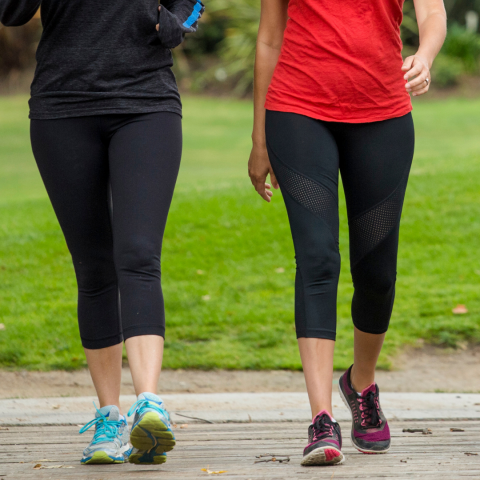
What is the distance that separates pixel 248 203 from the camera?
826 cm

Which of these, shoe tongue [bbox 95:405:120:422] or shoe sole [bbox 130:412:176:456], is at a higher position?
shoe sole [bbox 130:412:176:456]

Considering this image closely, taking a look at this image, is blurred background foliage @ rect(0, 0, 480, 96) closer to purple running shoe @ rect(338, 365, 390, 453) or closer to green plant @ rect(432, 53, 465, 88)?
green plant @ rect(432, 53, 465, 88)

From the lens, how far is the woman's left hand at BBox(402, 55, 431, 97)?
2.43 metres

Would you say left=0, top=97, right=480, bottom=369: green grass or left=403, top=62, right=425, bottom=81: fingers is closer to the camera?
left=403, top=62, right=425, bottom=81: fingers

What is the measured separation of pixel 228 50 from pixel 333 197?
20.6m

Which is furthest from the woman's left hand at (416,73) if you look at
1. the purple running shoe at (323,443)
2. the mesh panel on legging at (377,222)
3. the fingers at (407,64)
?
the purple running shoe at (323,443)

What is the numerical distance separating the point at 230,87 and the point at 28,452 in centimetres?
1922

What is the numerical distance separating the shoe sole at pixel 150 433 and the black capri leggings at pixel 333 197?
594mm

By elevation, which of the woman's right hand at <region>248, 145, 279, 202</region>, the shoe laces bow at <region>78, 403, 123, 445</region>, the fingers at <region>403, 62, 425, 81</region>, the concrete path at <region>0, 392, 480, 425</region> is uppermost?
the fingers at <region>403, 62, 425, 81</region>

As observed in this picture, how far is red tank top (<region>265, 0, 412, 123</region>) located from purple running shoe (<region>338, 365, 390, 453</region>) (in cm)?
103

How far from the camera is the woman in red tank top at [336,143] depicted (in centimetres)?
257

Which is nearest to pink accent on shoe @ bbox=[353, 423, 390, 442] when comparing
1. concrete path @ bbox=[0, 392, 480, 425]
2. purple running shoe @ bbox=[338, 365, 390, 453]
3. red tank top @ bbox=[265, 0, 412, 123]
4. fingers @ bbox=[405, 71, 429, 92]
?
purple running shoe @ bbox=[338, 365, 390, 453]

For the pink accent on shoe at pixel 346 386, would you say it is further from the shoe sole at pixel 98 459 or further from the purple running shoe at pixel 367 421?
the shoe sole at pixel 98 459

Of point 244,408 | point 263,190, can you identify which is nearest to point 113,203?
point 263,190
